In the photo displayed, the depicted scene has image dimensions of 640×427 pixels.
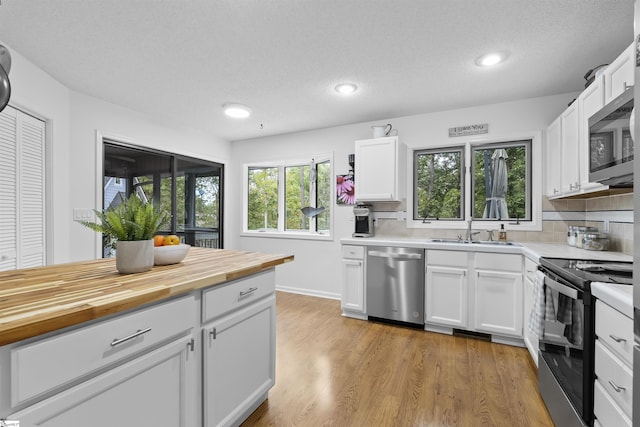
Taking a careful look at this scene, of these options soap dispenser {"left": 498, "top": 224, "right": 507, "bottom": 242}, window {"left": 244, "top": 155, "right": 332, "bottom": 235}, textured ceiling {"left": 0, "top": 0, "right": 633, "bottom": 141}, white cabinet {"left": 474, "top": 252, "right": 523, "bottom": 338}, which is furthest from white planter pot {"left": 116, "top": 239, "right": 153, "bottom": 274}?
soap dispenser {"left": 498, "top": 224, "right": 507, "bottom": 242}

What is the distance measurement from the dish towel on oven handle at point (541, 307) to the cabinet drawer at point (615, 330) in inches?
18.7

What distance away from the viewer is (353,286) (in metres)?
3.44

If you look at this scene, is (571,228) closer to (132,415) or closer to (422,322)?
(422,322)

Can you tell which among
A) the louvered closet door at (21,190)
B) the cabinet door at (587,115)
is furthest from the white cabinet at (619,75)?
the louvered closet door at (21,190)

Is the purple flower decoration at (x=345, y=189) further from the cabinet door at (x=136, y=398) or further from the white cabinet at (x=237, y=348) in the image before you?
the cabinet door at (x=136, y=398)

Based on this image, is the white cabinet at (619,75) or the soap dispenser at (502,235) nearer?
the white cabinet at (619,75)

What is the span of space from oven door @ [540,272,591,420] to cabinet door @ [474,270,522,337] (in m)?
0.86

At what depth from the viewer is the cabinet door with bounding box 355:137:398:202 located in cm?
351

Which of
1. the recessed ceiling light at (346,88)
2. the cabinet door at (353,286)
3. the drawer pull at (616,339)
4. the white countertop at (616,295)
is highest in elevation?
the recessed ceiling light at (346,88)

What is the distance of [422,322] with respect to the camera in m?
3.09

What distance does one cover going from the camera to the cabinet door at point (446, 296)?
2900 mm

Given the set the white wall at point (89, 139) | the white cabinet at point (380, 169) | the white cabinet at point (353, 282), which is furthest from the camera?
the white cabinet at point (380, 169)

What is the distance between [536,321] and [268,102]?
9.98 ft

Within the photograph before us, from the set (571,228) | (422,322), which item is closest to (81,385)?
(422,322)
